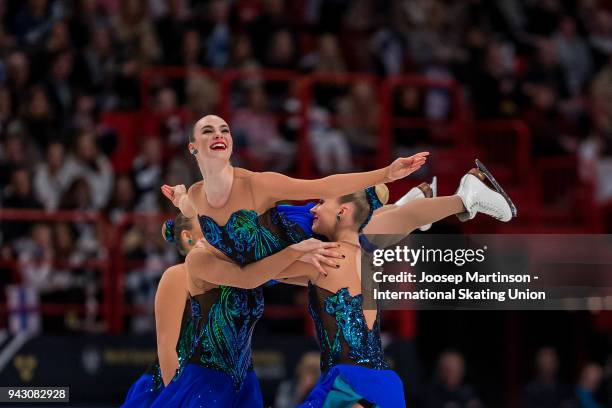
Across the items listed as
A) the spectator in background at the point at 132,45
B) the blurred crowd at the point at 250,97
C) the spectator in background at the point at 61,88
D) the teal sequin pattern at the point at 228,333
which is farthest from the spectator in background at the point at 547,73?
the teal sequin pattern at the point at 228,333

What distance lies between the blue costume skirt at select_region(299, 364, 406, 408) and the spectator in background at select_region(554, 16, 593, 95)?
6.21 metres

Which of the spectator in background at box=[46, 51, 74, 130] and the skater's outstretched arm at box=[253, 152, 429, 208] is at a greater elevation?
the spectator in background at box=[46, 51, 74, 130]

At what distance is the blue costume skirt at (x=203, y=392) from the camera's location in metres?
4.69

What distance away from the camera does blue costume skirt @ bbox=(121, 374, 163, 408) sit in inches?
194

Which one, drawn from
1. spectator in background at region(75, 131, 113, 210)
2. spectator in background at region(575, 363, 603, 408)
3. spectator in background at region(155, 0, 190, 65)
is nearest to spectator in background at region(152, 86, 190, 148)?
spectator in background at region(75, 131, 113, 210)

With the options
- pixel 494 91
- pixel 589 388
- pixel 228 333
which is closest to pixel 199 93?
pixel 494 91

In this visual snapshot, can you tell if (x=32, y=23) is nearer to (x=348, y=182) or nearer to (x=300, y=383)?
(x=300, y=383)

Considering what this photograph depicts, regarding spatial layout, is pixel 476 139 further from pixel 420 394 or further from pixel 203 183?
pixel 203 183

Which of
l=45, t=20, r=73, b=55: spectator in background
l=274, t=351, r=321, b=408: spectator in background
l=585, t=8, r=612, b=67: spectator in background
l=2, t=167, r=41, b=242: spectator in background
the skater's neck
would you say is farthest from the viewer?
l=585, t=8, r=612, b=67: spectator in background

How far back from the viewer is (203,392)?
471 cm

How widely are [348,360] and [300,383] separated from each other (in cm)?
243

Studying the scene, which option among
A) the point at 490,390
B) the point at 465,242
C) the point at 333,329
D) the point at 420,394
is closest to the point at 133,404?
the point at 333,329

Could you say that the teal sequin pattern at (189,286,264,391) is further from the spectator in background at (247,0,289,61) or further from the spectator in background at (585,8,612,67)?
the spectator in background at (585,8,612,67)

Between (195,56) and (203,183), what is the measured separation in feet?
14.7
